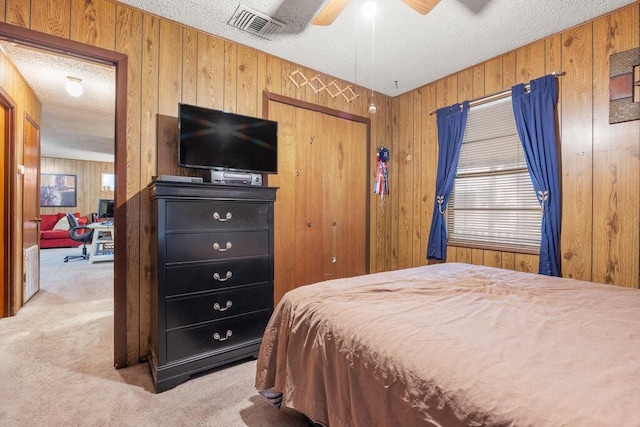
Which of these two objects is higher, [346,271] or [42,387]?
Result: [346,271]

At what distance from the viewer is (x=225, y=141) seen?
2.48 meters

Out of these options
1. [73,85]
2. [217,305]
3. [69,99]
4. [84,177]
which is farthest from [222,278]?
[84,177]

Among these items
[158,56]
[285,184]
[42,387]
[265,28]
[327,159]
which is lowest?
[42,387]

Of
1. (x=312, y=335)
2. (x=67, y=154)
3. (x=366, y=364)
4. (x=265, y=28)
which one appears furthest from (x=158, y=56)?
(x=67, y=154)

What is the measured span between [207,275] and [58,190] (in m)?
10.2

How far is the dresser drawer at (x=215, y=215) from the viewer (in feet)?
6.61

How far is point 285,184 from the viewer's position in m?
3.04

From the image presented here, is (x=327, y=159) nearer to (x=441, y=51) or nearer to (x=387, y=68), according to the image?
(x=387, y=68)

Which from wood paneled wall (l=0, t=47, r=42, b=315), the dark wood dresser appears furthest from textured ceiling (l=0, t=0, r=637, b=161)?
the dark wood dresser

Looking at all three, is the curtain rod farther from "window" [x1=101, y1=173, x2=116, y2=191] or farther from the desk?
"window" [x1=101, y1=173, x2=116, y2=191]

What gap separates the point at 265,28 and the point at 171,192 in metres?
1.54

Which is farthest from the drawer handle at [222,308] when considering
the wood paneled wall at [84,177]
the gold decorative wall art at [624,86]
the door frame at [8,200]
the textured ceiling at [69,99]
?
the wood paneled wall at [84,177]

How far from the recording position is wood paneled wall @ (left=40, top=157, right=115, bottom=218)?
9.38 meters

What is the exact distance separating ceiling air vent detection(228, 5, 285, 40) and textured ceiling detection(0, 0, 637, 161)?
3 centimetres
